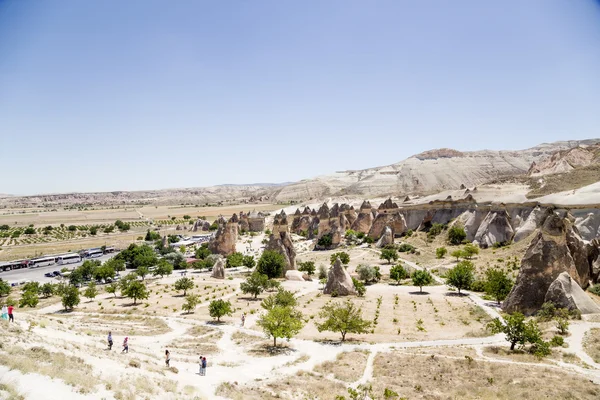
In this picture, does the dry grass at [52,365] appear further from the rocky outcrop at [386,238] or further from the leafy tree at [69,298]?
the rocky outcrop at [386,238]

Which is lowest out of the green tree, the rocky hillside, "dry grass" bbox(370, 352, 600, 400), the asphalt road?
the asphalt road

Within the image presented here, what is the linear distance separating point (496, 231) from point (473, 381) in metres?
45.1

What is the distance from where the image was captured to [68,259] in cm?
7006

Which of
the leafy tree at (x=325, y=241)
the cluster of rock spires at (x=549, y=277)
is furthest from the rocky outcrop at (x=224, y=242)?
the cluster of rock spires at (x=549, y=277)

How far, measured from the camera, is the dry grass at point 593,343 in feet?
62.0

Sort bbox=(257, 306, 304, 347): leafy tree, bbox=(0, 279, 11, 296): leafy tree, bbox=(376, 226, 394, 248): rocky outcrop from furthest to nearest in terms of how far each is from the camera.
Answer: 1. bbox=(376, 226, 394, 248): rocky outcrop
2. bbox=(0, 279, 11, 296): leafy tree
3. bbox=(257, 306, 304, 347): leafy tree

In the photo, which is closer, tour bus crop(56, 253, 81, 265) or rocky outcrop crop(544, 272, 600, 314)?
rocky outcrop crop(544, 272, 600, 314)

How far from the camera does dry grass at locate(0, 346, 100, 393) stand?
12.0 metres

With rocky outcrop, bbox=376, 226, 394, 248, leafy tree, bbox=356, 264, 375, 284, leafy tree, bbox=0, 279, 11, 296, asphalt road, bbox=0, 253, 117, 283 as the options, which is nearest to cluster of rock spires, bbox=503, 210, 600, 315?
leafy tree, bbox=356, 264, 375, 284

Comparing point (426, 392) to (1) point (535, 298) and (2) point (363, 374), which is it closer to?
(2) point (363, 374)

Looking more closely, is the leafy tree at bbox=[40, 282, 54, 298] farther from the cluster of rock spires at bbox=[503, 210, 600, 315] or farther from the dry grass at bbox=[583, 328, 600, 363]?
the dry grass at bbox=[583, 328, 600, 363]

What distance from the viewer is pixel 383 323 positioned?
28859mm

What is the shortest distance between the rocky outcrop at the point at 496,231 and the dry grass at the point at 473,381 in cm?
4151

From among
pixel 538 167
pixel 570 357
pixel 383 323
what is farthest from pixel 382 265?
pixel 538 167
